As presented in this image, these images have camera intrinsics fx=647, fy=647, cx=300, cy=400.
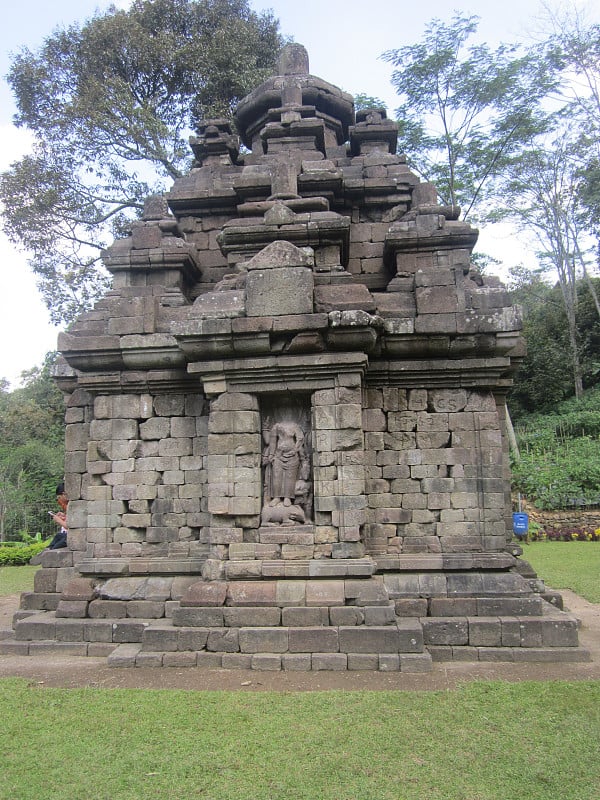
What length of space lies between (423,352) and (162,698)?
4375 mm

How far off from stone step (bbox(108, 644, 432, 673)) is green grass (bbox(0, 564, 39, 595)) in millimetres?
6474

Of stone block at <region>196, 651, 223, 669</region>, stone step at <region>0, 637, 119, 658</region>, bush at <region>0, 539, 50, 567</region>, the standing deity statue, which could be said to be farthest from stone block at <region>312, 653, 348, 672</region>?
bush at <region>0, 539, 50, 567</region>

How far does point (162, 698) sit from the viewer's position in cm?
547

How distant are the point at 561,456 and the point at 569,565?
8.01m

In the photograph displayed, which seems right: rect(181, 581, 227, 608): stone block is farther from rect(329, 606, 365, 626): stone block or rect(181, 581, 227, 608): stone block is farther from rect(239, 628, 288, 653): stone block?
rect(329, 606, 365, 626): stone block

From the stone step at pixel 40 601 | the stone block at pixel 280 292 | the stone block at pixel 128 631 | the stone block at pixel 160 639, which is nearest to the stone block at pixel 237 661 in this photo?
the stone block at pixel 160 639

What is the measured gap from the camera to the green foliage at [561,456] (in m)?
17.7

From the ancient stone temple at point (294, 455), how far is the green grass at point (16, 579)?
5159mm

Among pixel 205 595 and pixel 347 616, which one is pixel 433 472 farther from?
pixel 205 595

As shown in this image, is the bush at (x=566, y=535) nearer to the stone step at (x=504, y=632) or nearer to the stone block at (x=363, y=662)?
the stone step at (x=504, y=632)

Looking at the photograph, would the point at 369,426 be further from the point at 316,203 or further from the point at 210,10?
the point at 210,10

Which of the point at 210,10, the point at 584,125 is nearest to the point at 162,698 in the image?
the point at 210,10

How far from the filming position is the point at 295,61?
966cm

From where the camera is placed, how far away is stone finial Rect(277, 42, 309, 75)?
964 centimetres
